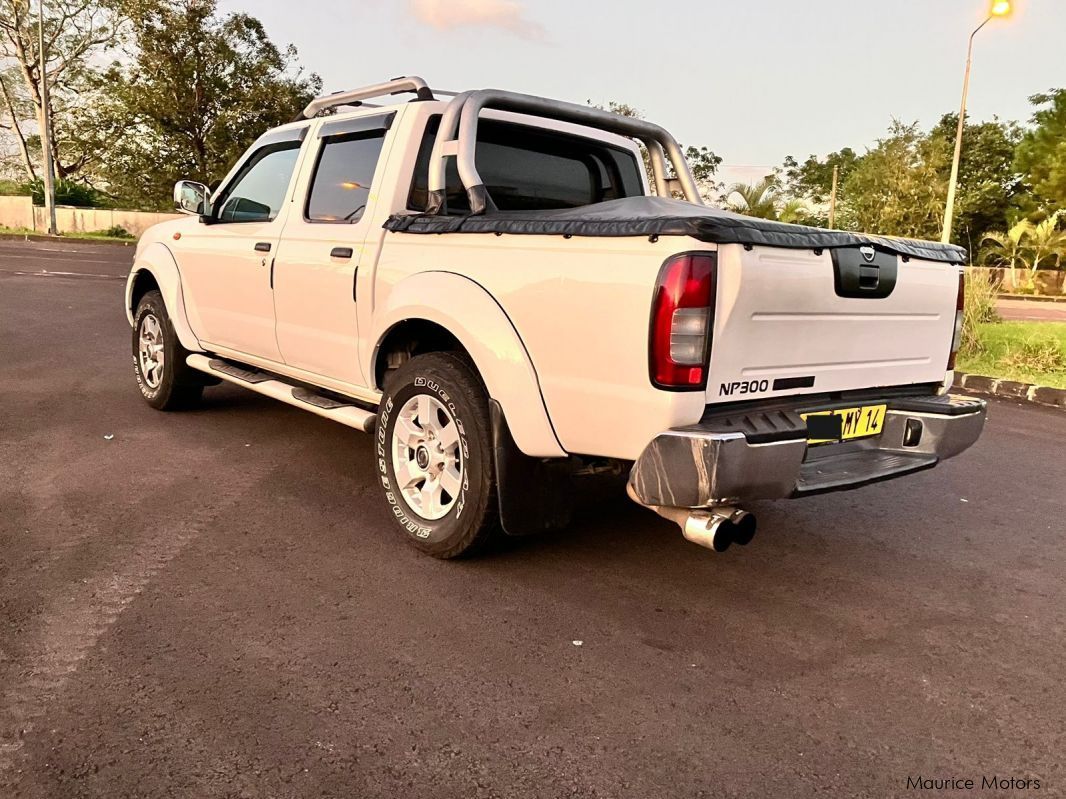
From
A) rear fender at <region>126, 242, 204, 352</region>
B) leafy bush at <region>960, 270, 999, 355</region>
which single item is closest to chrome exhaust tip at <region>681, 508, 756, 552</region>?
rear fender at <region>126, 242, 204, 352</region>

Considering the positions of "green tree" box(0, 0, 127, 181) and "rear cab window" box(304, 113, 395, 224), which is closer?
"rear cab window" box(304, 113, 395, 224)

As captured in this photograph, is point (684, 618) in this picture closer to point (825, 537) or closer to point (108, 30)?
point (825, 537)

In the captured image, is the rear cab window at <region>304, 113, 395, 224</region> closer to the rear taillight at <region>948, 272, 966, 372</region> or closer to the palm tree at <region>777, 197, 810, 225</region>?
the rear taillight at <region>948, 272, 966, 372</region>

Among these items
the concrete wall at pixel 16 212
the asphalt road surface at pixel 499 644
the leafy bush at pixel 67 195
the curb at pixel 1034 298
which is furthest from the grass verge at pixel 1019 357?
the concrete wall at pixel 16 212

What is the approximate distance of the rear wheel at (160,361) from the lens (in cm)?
575

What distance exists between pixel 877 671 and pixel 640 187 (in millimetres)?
3076

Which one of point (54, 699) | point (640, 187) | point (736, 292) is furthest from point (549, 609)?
point (640, 187)

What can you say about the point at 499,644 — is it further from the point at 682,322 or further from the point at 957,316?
the point at 957,316

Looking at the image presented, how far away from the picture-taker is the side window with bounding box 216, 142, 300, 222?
4891mm

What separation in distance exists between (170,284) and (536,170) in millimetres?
2747

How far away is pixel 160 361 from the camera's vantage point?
19.5 feet

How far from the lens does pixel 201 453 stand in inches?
199

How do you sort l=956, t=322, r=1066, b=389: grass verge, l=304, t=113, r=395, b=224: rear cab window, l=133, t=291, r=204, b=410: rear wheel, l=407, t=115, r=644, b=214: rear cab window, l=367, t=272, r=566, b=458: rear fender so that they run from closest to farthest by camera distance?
1. l=367, t=272, r=566, b=458: rear fender
2. l=407, t=115, r=644, b=214: rear cab window
3. l=304, t=113, r=395, b=224: rear cab window
4. l=133, t=291, r=204, b=410: rear wheel
5. l=956, t=322, r=1066, b=389: grass verge

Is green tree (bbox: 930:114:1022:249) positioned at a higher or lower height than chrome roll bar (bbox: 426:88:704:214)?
higher
